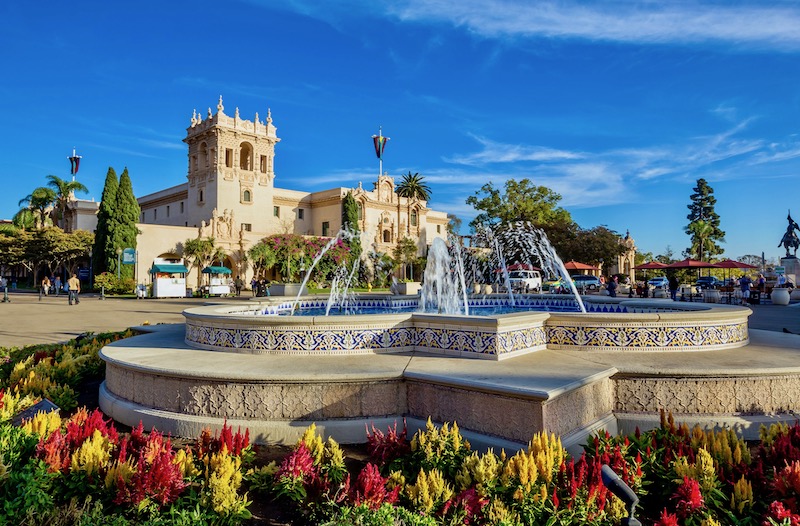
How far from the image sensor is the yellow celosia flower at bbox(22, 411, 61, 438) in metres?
3.88

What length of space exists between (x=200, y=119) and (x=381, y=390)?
48.4 m

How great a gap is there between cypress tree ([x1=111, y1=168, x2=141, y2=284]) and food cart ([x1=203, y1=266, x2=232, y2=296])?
19.1 feet

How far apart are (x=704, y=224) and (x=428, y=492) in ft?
234

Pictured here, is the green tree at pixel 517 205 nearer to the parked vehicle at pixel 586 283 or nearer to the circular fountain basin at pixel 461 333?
the parked vehicle at pixel 586 283

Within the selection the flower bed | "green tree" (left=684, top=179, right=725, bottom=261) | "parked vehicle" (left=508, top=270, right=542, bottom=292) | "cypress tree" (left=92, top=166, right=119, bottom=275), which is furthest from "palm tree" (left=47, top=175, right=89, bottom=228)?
"green tree" (left=684, top=179, right=725, bottom=261)

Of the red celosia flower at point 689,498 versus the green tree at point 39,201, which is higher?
the green tree at point 39,201

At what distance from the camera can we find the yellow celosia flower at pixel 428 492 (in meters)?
3.14

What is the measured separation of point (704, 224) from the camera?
→ 62969mm

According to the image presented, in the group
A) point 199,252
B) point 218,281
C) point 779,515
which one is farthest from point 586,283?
point 779,515

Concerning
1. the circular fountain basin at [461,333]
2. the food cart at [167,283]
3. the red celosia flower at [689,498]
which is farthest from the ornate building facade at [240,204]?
the red celosia flower at [689,498]

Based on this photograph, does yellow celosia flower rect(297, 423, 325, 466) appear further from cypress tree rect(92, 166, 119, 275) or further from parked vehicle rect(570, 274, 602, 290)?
cypress tree rect(92, 166, 119, 275)

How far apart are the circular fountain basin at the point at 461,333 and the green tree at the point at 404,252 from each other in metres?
45.8

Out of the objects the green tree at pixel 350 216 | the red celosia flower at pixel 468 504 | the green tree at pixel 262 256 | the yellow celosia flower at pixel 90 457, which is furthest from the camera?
the green tree at pixel 350 216

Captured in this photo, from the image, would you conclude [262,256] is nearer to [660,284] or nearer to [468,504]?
[660,284]
